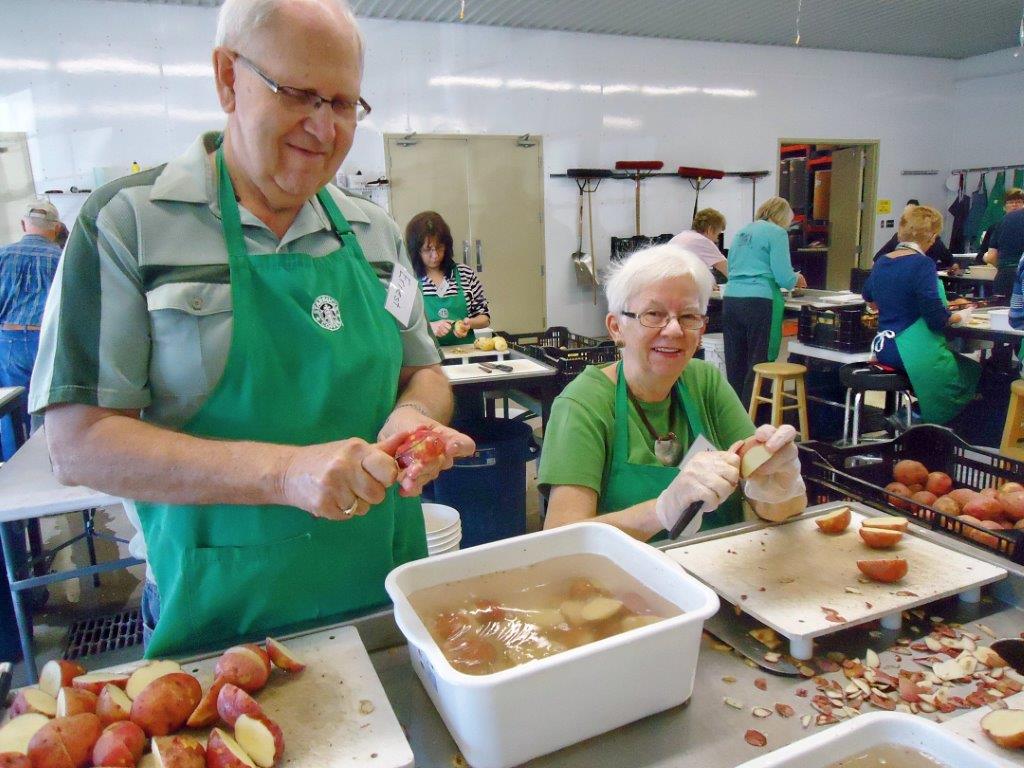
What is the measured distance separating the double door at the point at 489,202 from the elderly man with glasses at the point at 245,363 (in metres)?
6.22

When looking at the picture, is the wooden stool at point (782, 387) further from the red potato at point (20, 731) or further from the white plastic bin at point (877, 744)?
the red potato at point (20, 731)

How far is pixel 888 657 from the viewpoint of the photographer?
113cm

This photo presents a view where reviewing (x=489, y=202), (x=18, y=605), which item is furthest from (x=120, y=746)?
(x=489, y=202)

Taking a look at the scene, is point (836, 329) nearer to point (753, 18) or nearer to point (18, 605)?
point (753, 18)

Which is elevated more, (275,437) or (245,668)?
(275,437)

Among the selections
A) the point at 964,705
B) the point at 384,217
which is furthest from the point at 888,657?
the point at 384,217

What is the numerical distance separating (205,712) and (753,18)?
855cm

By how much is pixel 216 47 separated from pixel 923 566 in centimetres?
150

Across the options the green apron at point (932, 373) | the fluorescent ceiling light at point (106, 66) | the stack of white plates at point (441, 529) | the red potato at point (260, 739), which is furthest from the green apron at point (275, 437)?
the fluorescent ceiling light at point (106, 66)

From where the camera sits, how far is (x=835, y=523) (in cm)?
145

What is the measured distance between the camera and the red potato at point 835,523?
1.46m

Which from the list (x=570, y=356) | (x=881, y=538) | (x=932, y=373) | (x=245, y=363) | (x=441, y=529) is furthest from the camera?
(x=932, y=373)

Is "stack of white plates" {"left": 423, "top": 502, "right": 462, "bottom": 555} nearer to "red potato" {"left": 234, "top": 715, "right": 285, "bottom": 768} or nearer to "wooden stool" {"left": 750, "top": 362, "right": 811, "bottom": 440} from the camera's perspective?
"red potato" {"left": 234, "top": 715, "right": 285, "bottom": 768}

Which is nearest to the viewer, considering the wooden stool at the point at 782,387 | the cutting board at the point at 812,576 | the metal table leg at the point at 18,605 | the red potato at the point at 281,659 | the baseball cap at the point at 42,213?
the red potato at the point at 281,659
